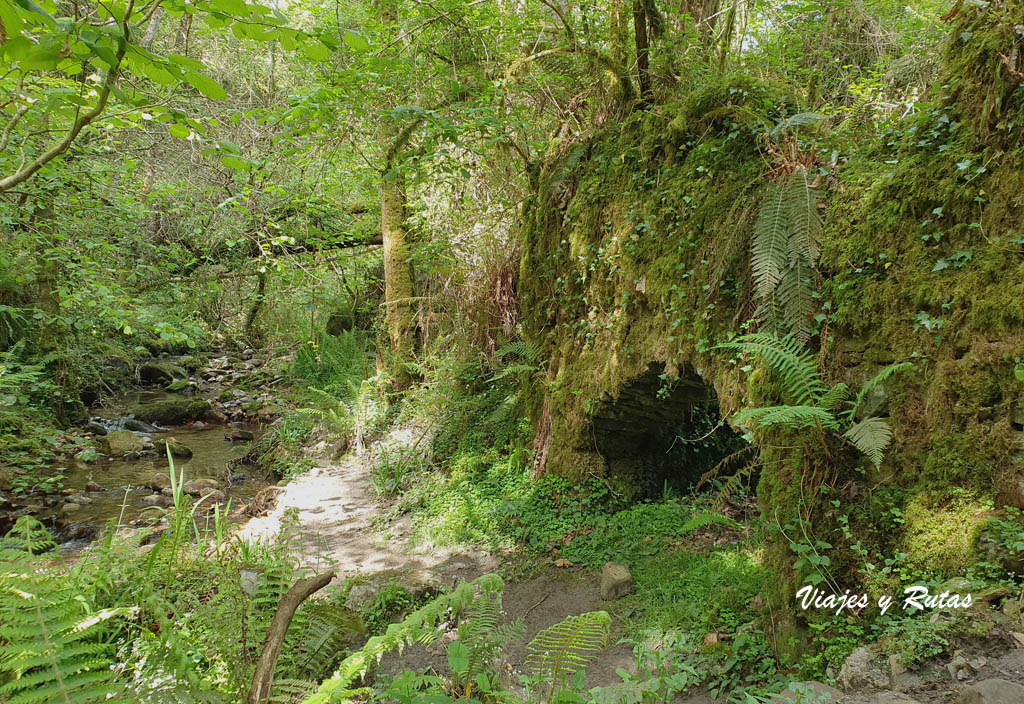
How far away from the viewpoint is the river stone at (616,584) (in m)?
4.25

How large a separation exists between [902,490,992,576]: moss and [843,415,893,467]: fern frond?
0.28 meters

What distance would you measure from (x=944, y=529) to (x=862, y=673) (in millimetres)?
770

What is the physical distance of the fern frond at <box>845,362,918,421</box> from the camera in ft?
8.98

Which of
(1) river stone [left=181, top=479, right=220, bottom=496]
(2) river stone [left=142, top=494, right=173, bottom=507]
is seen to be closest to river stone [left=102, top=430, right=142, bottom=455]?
(1) river stone [left=181, top=479, right=220, bottom=496]

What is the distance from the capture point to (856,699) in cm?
210

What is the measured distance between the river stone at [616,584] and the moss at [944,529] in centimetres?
212

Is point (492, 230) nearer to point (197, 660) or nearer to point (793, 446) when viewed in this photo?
point (793, 446)

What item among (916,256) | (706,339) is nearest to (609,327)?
(706,339)

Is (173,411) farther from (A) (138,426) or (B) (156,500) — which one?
(B) (156,500)

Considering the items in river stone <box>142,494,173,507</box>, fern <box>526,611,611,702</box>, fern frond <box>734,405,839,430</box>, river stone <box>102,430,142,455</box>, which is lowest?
river stone <box>142,494,173,507</box>

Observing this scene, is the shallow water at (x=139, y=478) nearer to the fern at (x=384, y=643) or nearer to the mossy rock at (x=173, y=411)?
the mossy rock at (x=173, y=411)

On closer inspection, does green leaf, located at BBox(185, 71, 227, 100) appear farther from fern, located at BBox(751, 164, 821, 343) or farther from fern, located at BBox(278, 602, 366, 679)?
fern, located at BBox(751, 164, 821, 343)

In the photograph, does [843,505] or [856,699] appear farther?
[843,505]

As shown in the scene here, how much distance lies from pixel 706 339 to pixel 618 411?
154 centimetres
